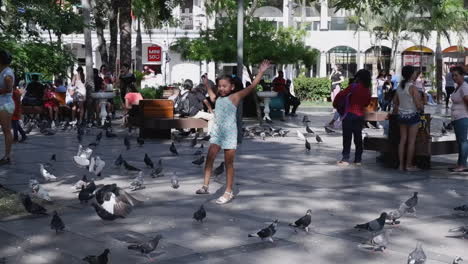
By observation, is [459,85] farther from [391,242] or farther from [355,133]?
[391,242]

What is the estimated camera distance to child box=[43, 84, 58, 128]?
21.5 m

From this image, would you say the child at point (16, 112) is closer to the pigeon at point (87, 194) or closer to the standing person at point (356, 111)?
the pigeon at point (87, 194)

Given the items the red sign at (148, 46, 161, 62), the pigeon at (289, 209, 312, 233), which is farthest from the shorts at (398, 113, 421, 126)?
the red sign at (148, 46, 161, 62)

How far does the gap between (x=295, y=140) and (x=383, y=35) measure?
122 ft

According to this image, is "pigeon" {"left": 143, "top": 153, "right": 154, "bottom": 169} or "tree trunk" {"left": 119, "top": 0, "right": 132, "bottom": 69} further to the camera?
"tree trunk" {"left": 119, "top": 0, "right": 132, "bottom": 69}

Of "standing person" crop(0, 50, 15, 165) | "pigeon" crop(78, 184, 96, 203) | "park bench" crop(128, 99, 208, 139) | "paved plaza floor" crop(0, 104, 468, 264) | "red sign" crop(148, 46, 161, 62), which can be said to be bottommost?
"paved plaza floor" crop(0, 104, 468, 264)

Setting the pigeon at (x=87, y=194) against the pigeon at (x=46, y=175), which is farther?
the pigeon at (x=46, y=175)

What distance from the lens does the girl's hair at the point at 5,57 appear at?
9898mm

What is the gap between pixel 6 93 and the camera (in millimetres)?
10539

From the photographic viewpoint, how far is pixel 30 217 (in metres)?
7.70

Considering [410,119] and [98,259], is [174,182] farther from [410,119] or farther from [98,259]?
[98,259]

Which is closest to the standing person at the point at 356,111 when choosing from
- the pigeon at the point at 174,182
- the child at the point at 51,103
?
the pigeon at the point at 174,182

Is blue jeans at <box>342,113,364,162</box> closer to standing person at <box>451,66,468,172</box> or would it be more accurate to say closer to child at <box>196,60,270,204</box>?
standing person at <box>451,66,468,172</box>

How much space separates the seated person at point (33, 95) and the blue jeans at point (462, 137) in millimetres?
13188
